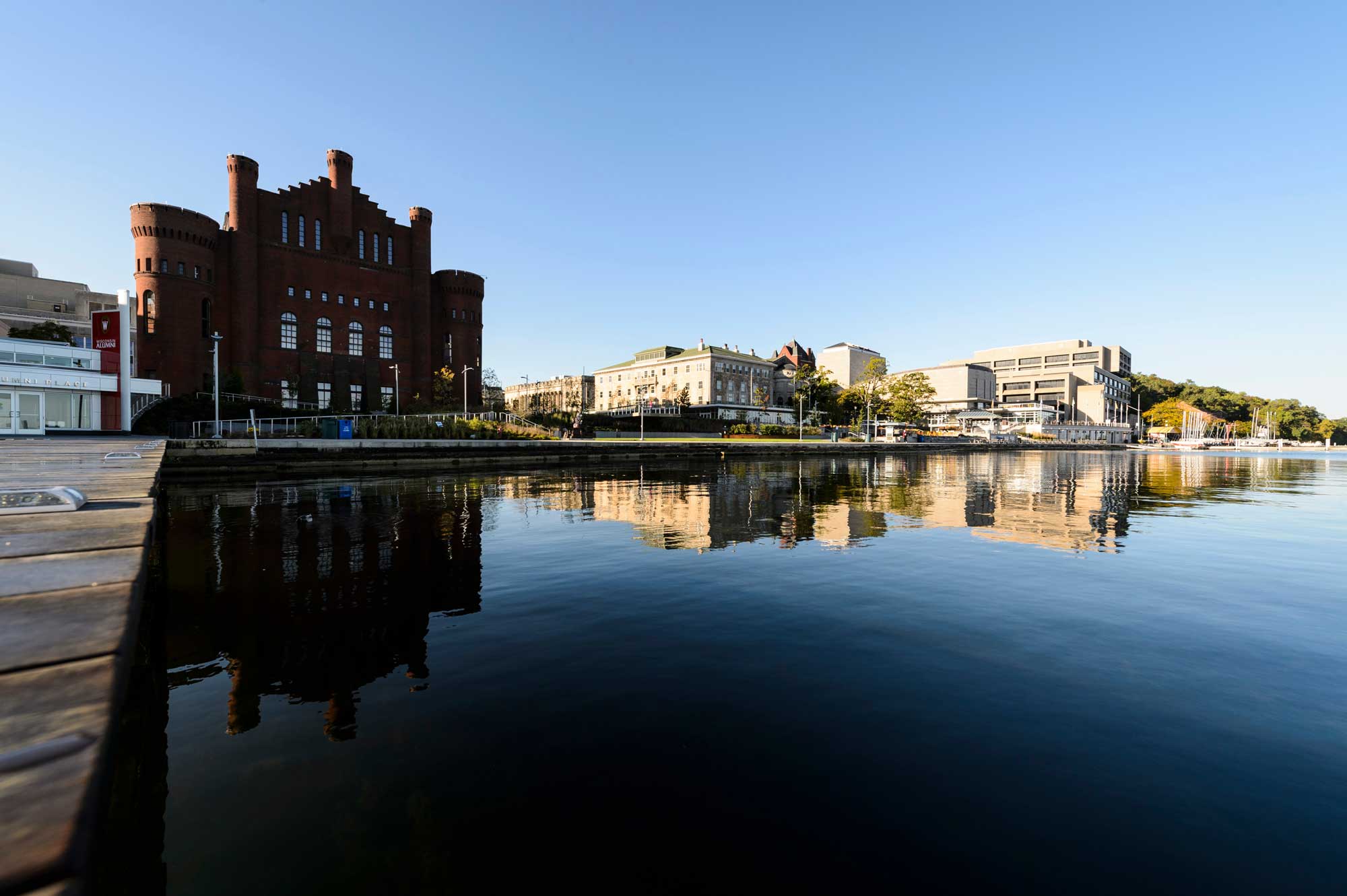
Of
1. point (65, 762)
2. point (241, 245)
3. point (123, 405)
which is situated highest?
point (241, 245)

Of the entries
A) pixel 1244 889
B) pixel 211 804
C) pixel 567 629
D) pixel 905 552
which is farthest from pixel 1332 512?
pixel 211 804

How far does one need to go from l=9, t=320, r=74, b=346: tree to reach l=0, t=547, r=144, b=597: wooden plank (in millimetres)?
73381

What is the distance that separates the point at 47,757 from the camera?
1500mm

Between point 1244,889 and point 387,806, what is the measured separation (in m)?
5.82

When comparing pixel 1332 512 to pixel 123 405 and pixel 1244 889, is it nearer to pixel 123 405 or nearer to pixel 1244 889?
pixel 1244 889

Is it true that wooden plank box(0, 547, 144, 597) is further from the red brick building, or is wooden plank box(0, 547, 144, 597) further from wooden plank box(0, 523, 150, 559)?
the red brick building

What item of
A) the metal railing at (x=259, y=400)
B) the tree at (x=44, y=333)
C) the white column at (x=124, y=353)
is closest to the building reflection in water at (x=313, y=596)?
the white column at (x=124, y=353)

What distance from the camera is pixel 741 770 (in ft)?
16.5

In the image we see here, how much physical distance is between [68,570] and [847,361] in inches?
6368

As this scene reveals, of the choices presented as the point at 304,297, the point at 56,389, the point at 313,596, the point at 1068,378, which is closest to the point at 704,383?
the point at 304,297

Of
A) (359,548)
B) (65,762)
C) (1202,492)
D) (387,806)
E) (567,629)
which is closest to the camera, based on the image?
(65,762)

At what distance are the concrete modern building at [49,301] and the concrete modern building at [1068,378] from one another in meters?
186

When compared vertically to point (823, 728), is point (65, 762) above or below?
above

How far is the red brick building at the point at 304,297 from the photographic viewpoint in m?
57.7
